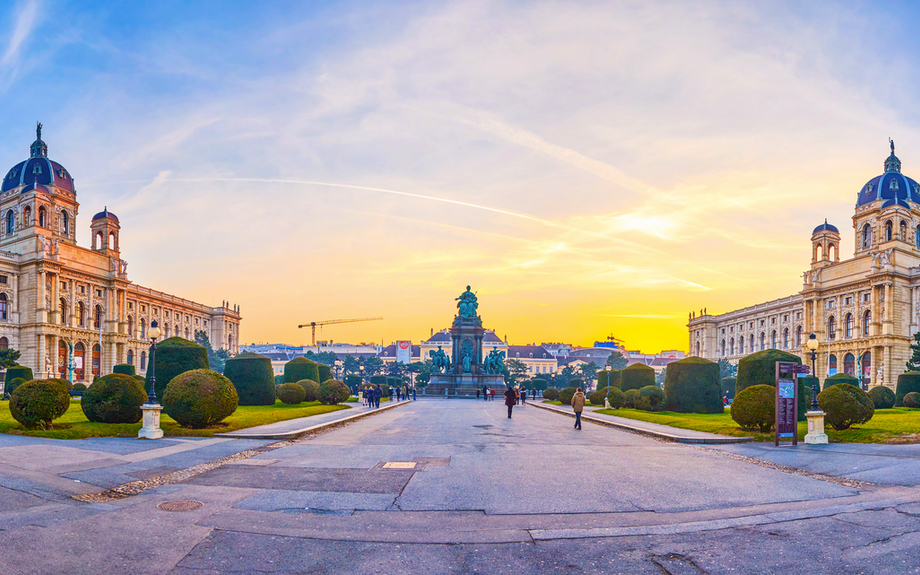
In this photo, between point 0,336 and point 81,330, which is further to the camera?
point 81,330

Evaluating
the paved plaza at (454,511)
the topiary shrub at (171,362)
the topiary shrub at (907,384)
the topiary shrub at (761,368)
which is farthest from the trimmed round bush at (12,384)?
the topiary shrub at (907,384)

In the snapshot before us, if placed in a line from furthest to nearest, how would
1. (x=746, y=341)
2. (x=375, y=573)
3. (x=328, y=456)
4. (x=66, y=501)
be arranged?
(x=746, y=341), (x=328, y=456), (x=66, y=501), (x=375, y=573)

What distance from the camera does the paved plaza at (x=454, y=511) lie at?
7.16 metres

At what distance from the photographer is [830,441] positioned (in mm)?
19078

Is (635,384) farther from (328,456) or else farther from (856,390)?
(328,456)

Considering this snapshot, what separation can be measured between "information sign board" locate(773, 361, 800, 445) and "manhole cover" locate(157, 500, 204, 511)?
1560cm

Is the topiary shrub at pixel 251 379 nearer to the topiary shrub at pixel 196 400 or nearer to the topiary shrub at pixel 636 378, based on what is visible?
the topiary shrub at pixel 196 400

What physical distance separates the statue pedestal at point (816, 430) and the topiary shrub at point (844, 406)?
1.46 m

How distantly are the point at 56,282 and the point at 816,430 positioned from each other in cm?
9283

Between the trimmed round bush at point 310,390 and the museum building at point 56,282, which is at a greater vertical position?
the museum building at point 56,282

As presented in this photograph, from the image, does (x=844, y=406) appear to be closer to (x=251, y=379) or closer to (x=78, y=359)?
(x=251, y=379)

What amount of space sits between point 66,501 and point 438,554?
6.19 metres

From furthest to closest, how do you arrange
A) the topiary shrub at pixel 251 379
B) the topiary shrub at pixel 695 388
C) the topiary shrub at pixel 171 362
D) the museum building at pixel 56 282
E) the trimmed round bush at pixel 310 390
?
the museum building at pixel 56 282
the trimmed round bush at pixel 310 390
the topiary shrub at pixel 251 379
the topiary shrub at pixel 695 388
the topiary shrub at pixel 171 362

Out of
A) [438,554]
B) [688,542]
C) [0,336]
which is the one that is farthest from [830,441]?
[0,336]
